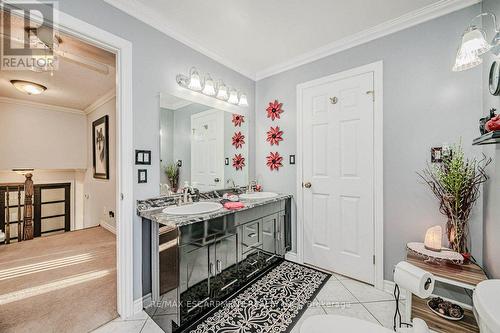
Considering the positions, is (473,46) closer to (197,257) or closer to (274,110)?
(274,110)

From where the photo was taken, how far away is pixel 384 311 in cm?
174

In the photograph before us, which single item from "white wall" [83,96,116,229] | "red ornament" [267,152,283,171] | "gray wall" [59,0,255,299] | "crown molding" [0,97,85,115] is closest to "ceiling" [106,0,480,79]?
"gray wall" [59,0,255,299]

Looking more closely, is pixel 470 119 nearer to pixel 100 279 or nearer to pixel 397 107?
pixel 397 107

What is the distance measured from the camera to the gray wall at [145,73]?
1.62 meters

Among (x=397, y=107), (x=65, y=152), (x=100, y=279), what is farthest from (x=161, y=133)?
(x=65, y=152)

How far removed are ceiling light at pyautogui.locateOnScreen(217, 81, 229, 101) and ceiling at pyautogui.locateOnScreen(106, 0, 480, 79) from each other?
30 centimetres

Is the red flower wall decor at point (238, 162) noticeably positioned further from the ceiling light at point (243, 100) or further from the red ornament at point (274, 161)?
the ceiling light at point (243, 100)

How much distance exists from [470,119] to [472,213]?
74 cm

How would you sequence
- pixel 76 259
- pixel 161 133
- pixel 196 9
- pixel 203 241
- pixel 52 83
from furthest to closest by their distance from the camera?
pixel 52 83
pixel 76 259
pixel 161 133
pixel 196 9
pixel 203 241

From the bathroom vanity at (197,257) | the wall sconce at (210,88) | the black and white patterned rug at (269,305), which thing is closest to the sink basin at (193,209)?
the bathroom vanity at (197,257)

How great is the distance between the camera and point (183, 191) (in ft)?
6.93

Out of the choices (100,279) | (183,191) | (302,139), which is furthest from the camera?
(302,139)

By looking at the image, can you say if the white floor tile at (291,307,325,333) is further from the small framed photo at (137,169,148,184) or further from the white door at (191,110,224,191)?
the small framed photo at (137,169,148,184)

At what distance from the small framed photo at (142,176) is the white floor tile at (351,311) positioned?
6.18 feet
